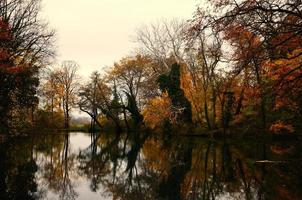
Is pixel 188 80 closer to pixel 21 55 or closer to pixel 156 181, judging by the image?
pixel 21 55

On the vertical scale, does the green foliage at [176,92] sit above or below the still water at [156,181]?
above

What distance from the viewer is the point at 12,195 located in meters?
8.19

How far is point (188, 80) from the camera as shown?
3806 cm

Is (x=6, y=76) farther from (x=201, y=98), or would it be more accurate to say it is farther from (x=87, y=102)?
(x=87, y=102)

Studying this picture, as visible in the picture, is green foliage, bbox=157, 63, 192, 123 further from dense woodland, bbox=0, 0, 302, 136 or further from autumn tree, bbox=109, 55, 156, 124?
autumn tree, bbox=109, 55, 156, 124

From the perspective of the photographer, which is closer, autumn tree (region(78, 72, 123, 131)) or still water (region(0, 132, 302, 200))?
still water (region(0, 132, 302, 200))

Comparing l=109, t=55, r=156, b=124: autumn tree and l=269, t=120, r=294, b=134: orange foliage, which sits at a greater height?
l=109, t=55, r=156, b=124: autumn tree

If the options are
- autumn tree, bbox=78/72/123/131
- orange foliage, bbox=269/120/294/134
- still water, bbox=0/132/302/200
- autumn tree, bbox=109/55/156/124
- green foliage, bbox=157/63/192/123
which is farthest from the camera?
autumn tree, bbox=78/72/123/131

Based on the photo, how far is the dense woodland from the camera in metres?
9.74

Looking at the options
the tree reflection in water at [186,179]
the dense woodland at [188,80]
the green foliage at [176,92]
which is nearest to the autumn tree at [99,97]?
the dense woodland at [188,80]

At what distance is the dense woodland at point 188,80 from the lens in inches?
384

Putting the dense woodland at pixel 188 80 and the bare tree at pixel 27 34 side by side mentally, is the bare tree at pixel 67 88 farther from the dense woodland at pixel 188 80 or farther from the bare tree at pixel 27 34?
the bare tree at pixel 27 34

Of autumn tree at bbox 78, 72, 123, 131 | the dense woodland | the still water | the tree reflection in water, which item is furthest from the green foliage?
A: the still water

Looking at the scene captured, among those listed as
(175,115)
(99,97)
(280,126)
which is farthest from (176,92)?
(99,97)
